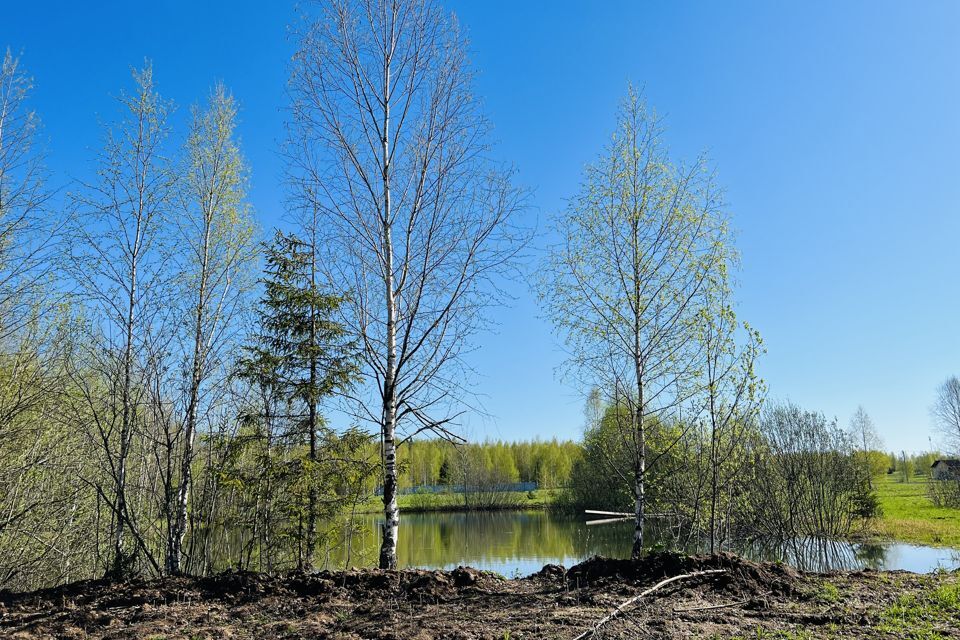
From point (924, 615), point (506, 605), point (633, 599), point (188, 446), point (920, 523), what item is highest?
point (188, 446)

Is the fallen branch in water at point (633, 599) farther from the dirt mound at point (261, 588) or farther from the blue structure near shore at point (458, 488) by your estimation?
the blue structure near shore at point (458, 488)

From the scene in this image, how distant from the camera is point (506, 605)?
5.34 meters

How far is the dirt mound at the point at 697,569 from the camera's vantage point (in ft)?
19.9

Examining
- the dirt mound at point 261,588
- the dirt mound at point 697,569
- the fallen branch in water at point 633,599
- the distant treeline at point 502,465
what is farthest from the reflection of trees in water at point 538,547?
the distant treeline at point 502,465

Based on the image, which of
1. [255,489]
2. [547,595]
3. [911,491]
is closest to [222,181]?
[255,489]

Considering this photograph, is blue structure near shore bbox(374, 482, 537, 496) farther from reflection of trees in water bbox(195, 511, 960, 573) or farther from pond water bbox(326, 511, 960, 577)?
pond water bbox(326, 511, 960, 577)

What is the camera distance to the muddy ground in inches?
183

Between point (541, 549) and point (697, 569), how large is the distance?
1983 cm

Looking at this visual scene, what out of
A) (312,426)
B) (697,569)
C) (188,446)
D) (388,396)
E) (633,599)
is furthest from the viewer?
(312,426)

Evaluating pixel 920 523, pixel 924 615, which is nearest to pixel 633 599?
pixel 924 615

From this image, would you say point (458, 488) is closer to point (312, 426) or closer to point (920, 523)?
point (920, 523)

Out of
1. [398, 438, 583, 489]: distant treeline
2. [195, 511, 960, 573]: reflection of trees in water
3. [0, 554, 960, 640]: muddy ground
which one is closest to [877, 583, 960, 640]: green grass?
[0, 554, 960, 640]: muddy ground

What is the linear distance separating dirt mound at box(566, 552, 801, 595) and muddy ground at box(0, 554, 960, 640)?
0.5 inches

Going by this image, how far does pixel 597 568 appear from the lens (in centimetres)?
653
